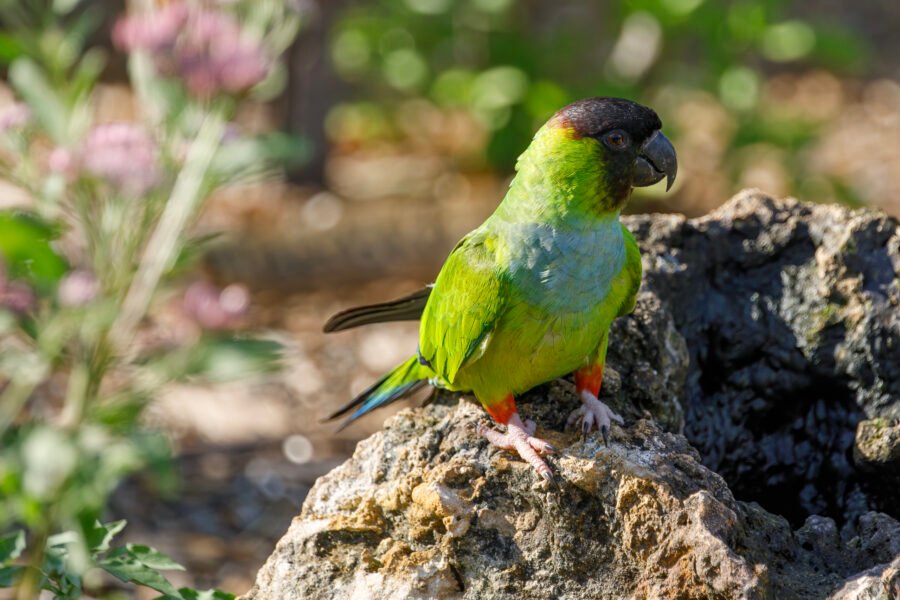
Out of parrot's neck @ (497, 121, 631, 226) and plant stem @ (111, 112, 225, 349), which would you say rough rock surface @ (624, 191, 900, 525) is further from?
plant stem @ (111, 112, 225, 349)

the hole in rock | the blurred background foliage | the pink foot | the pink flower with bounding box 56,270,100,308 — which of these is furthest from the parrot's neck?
the blurred background foliage

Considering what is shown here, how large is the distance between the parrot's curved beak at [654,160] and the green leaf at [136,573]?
4.48 ft

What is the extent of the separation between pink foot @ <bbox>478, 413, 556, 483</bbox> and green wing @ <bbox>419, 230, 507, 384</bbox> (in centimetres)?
22

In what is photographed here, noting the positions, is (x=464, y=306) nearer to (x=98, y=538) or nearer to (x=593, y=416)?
(x=593, y=416)

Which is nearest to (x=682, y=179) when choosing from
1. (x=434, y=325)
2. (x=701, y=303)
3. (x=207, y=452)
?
(x=207, y=452)

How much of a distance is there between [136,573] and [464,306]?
91 centimetres

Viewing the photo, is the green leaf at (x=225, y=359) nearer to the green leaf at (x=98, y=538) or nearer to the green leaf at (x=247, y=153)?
the green leaf at (x=247, y=153)

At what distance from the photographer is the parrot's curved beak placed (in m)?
2.54

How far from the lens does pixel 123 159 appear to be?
1.91 metres

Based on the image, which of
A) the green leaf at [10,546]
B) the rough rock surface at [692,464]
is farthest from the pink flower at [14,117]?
the rough rock surface at [692,464]

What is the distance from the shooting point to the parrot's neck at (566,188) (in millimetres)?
2506

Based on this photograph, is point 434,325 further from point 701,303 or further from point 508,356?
point 701,303

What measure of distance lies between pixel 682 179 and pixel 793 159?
827mm

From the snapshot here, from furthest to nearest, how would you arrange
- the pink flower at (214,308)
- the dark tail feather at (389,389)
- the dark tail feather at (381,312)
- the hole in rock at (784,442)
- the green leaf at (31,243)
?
the dark tail feather at (389,389) < the dark tail feather at (381,312) < the hole in rock at (784,442) < the pink flower at (214,308) < the green leaf at (31,243)
